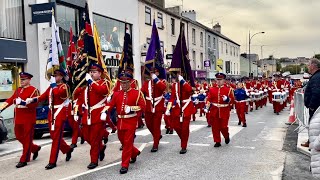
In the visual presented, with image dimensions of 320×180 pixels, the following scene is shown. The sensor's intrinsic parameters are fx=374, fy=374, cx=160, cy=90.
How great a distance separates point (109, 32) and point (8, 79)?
30.6ft

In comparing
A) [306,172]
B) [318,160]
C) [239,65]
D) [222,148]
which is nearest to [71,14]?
[222,148]

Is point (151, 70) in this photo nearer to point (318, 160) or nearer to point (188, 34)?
point (318, 160)

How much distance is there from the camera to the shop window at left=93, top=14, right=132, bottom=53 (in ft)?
77.4

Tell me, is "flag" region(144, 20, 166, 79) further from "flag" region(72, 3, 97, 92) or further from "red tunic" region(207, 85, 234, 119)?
"flag" region(72, 3, 97, 92)

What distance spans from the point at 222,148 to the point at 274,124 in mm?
6068

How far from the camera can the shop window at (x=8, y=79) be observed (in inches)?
639

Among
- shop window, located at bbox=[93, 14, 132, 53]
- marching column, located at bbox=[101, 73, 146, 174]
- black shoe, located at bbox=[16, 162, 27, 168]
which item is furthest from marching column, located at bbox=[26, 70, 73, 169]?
shop window, located at bbox=[93, 14, 132, 53]

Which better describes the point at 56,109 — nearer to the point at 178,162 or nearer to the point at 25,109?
the point at 25,109

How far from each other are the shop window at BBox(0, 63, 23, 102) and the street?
265 inches

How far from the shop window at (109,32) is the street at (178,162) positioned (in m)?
13.6

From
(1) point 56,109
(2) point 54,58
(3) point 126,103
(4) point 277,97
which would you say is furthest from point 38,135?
(4) point 277,97

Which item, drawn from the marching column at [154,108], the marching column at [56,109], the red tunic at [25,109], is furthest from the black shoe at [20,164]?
the marching column at [154,108]

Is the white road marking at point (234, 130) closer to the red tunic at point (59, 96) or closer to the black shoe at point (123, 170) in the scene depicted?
the black shoe at point (123, 170)

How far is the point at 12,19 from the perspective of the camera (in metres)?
17.2
